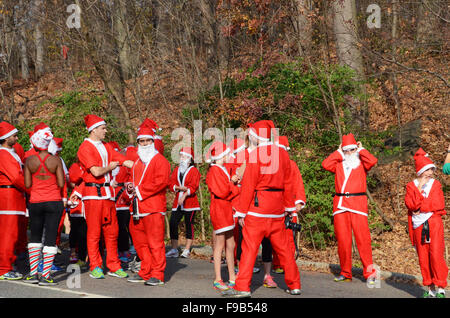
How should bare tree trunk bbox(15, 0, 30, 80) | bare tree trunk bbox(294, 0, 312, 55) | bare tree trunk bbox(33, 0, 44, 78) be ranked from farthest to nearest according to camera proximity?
bare tree trunk bbox(33, 0, 44, 78), bare tree trunk bbox(15, 0, 30, 80), bare tree trunk bbox(294, 0, 312, 55)

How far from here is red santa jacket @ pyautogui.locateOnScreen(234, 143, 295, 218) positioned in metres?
7.35

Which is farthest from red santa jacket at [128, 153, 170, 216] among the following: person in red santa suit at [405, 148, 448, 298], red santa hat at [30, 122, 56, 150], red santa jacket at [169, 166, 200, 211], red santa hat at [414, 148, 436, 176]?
red santa hat at [414, 148, 436, 176]

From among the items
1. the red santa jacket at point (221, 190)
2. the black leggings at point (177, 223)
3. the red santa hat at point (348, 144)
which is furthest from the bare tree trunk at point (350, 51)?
the red santa jacket at point (221, 190)

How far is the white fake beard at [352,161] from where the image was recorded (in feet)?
29.3

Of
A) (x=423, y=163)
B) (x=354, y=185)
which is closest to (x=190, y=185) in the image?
(x=354, y=185)

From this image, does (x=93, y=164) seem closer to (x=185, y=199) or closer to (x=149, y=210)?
(x=149, y=210)

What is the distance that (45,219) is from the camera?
26.6 feet

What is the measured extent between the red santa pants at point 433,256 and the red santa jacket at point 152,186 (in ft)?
12.3

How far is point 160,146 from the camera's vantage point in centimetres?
1059

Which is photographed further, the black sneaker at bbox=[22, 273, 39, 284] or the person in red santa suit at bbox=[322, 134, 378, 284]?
the person in red santa suit at bbox=[322, 134, 378, 284]

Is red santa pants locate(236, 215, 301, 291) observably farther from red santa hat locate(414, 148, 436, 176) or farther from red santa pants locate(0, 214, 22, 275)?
red santa pants locate(0, 214, 22, 275)

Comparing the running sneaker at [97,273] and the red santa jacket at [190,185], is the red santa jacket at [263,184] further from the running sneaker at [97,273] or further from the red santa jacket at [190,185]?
the red santa jacket at [190,185]

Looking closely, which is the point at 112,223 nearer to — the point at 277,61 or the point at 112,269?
the point at 112,269

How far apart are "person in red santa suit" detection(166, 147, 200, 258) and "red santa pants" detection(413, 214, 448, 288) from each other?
503 cm
